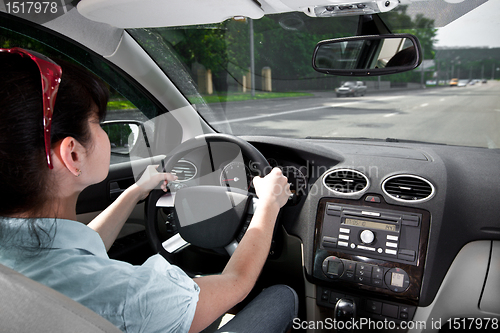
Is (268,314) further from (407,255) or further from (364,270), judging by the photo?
(407,255)

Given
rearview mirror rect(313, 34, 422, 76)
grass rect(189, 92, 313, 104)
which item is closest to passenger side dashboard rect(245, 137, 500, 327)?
rearview mirror rect(313, 34, 422, 76)

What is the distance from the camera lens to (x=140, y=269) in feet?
3.39

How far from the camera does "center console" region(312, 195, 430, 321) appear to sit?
80.2 inches

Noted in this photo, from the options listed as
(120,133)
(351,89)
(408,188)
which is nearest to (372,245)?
(408,188)

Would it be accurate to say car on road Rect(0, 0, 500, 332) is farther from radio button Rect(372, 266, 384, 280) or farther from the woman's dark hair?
the woman's dark hair

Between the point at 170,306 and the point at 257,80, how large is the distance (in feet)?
8.01

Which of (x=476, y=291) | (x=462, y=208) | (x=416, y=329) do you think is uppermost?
(x=462, y=208)

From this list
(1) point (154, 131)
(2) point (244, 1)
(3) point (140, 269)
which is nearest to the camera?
(3) point (140, 269)

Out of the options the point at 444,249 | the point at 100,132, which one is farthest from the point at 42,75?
the point at 444,249

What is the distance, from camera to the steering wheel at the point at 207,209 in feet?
7.02

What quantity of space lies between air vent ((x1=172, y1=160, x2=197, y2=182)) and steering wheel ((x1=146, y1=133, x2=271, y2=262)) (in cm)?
7

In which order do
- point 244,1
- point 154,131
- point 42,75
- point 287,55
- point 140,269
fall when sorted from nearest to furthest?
point 42,75, point 140,269, point 244,1, point 287,55, point 154,131

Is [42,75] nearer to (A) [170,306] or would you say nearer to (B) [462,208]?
(A) [170,306]

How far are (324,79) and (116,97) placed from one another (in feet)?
5.36
